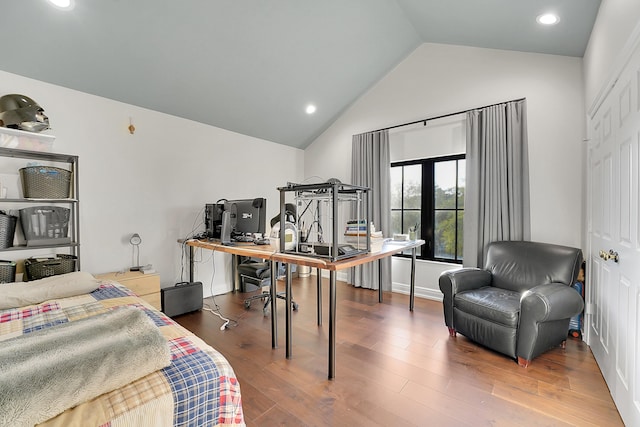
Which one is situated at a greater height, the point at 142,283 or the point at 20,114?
the point at 20,114

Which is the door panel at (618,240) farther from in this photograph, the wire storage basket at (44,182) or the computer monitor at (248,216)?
the wire storage basket at (44,182)

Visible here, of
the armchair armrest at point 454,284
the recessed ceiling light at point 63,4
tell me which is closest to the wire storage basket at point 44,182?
the recessed ceiling light at point 63,4

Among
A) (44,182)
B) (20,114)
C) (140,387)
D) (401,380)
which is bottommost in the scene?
(401,380)

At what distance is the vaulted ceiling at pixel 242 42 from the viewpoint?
2250 millimetres

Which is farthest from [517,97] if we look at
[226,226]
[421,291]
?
[226,226]

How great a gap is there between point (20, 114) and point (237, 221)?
75.9 inches

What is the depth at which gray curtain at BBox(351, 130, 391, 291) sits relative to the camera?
3.99 meters

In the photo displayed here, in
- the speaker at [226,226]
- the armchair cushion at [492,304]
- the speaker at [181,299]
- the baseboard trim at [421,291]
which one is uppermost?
the speaker at [226,226]

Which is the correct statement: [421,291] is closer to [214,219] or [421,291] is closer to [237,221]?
[237,221]

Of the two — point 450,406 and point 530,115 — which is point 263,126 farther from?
point 450,406

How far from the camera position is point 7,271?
2227 millimetres

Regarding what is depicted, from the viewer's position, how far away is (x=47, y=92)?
104 inches

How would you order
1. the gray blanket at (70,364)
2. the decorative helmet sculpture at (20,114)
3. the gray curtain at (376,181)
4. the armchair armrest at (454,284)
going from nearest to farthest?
the gray blanket at (70,364), the decorative helmet sculpture at (20,114), the armchair armrest at (454,284), the gray curtain at (376,181)

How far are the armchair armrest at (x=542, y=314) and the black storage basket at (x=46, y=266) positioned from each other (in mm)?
3708
